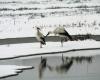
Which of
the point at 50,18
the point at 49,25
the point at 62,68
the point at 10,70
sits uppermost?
the point at 50,18

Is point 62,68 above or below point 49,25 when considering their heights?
below

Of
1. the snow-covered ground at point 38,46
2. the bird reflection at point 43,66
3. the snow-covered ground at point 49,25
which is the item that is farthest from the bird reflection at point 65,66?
the snow-covered ground at point 49,25

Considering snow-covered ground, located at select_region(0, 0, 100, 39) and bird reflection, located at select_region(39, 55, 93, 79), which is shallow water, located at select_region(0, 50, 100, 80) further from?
snow-covered ground, located at select_region(0, 0, 100, 39)

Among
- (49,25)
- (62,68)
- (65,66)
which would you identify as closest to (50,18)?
(49,25)

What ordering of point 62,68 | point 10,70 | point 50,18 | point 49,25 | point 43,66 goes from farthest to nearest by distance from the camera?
1. point 50,18
2. point 49,25
3. point 43,66
4. point 62,68
5. point 10,70

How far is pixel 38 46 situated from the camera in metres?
22.8

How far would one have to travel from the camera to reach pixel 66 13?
4172cm

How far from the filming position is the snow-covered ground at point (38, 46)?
805 inches

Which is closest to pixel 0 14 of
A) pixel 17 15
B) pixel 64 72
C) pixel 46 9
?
pixel 17 15

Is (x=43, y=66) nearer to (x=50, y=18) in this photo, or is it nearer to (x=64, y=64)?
(x=64, y=64)

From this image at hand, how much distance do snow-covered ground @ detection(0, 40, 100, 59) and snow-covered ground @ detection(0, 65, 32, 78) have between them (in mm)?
2593

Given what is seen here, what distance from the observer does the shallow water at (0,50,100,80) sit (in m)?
15.5

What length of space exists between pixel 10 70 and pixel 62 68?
7.93ft

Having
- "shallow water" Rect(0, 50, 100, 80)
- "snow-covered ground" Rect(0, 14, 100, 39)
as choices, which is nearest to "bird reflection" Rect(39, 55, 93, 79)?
"shallow water" Rect(0, 50, 100, 80)
